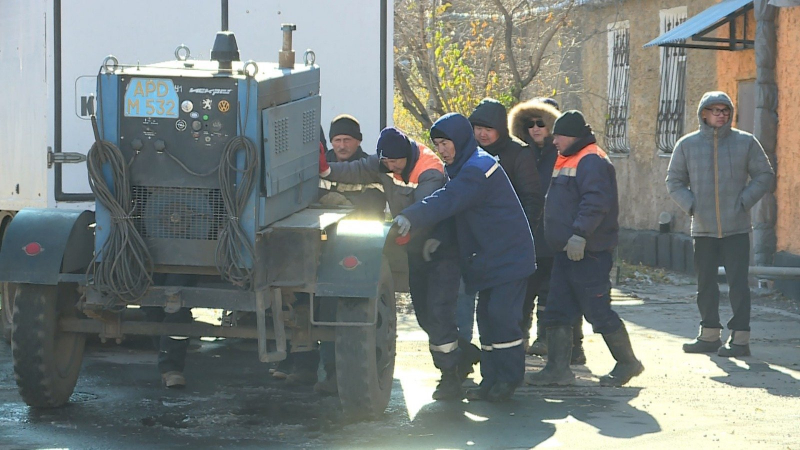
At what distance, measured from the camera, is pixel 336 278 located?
6.91 metres

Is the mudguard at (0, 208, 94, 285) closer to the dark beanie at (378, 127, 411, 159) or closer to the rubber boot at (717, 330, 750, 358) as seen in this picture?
the dark beanie at (378, 127, 411, 159)

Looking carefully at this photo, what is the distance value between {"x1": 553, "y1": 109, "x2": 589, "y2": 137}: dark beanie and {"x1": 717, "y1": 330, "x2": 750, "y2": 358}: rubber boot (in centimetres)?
221

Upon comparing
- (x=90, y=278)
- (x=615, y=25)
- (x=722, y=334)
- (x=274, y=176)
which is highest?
(x=615, y=25)

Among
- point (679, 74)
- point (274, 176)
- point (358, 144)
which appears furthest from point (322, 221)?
point (679, 74)

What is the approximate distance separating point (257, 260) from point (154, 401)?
1411 millimetres

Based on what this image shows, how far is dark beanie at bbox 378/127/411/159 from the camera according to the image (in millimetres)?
7699

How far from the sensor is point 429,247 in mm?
7609

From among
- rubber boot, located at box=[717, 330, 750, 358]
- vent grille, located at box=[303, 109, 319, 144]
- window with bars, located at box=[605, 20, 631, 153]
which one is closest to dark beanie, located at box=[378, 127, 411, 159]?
vent grille, located at box=[303, 109, 319, 144]

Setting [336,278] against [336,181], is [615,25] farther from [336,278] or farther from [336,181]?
Result: [336,278]

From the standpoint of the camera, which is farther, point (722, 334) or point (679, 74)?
point (679, 74)

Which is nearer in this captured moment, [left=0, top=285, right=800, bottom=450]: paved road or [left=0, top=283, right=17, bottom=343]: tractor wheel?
[left=0, top=285, right=800, bottom=450]: paved road

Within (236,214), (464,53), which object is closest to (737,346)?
(236,214)

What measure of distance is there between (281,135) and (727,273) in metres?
4.14

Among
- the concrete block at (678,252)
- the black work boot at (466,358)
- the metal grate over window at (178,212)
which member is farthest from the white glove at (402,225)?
the concrete block at (678,252)
